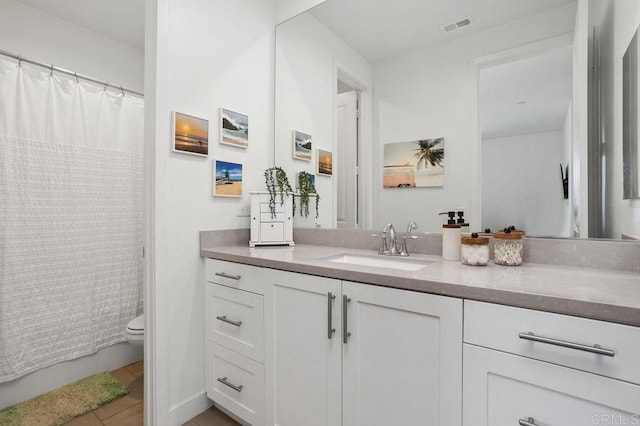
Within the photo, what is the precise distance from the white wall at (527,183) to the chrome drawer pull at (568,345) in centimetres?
69

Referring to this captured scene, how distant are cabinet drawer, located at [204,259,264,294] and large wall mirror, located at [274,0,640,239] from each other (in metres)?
0.70

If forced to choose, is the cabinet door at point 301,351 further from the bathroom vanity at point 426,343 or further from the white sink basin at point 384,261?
the white sink basin at point 384,261

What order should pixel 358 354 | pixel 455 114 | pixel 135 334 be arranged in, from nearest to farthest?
pixel 358 354 < pixel 455 114 < pixel 135 334

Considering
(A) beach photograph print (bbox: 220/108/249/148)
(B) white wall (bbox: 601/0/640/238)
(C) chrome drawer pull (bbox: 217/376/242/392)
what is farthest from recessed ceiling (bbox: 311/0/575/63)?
(C) chrome drawer pull (bbox: 217/376/242/392)

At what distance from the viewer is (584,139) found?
4.07 feet

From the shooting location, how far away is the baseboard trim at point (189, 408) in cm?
157

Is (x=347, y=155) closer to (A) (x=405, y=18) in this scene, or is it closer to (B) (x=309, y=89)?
(B) (x=309, y=89)

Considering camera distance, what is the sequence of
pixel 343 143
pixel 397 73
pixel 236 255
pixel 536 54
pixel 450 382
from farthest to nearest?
pixel 343 143
pixel 397 73
pixel 236 255
pixel 536 54
pixel 450 382

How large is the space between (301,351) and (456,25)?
1.70 metres

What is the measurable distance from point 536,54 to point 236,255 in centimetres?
163

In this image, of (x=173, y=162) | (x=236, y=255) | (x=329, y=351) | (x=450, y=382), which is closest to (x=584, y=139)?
(x=450, y=382)

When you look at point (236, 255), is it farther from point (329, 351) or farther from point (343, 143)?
point (343, 143)

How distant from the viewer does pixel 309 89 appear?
2098mm

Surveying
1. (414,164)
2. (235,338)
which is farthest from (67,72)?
(414,164)
